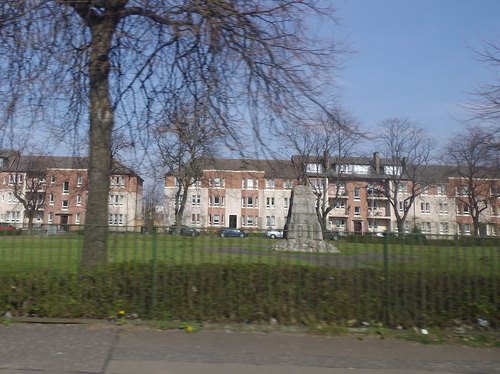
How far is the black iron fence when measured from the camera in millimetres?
7227

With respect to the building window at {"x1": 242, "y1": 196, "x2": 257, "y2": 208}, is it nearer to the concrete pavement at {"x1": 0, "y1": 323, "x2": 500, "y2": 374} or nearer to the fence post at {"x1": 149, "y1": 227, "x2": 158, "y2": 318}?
the fence post at {"x1": 149, "y1": 227, "x2": 158, "y2": 318}

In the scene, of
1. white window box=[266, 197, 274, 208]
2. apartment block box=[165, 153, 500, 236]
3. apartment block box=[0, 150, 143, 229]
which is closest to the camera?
apartment block box=[0, 150, 143, 229]

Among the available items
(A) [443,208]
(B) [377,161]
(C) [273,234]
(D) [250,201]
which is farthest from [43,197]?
(A) [443,208]

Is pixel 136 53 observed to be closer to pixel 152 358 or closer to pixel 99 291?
pixel 99 291

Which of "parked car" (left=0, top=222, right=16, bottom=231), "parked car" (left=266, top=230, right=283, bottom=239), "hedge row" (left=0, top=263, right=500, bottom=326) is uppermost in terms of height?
"parked car" (left=0, top=222, right=16, bottom=231)

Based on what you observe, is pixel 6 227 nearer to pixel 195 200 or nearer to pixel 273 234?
pixel 273 234

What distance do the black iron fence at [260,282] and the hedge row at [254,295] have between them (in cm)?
1

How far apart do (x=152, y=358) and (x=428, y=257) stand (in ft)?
14.6

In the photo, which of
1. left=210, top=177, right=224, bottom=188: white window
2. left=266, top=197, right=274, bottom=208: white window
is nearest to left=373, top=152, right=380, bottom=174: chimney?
left=266, top=197, right=274, bottom=208: white window

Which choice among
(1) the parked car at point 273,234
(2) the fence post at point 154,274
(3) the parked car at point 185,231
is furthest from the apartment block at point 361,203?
(2) the fence post at point 154,274

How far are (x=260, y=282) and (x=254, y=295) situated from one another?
216 millimetres

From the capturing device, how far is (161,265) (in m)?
A: 7.46

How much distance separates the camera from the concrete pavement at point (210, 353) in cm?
539

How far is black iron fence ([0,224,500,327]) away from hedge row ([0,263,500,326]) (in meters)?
0.01
